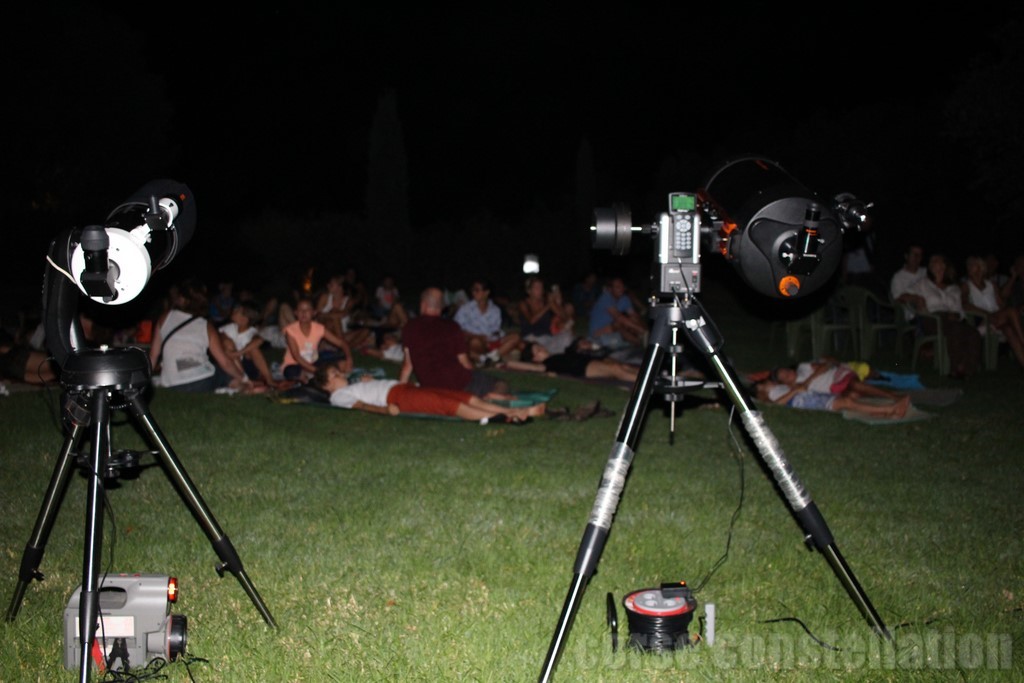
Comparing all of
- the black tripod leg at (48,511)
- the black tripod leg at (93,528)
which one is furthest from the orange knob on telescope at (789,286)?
the black tripod leg at (48,511)

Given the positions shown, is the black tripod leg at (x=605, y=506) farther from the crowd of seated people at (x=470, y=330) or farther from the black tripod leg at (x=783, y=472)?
the crowd of seated people at (x=470, y=330)

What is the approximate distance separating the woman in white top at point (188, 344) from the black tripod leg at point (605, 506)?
278 inches

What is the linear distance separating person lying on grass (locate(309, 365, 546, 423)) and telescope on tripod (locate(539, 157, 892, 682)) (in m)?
5.01

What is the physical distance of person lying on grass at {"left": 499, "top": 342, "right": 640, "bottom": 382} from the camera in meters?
10.9

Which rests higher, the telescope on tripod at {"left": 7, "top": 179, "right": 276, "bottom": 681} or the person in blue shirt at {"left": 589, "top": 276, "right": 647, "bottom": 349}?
the telescope on tripod at {"left": 7, "top": 179, "right": 276, "bottom": 681}

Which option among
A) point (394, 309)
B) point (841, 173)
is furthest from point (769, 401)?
point (841, 173)

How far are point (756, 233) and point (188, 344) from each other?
295 inches

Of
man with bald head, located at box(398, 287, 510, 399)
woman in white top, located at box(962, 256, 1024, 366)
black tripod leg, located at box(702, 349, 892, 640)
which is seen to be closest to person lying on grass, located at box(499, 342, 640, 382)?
man with bald head, located at box(398, 287, 510, 399)

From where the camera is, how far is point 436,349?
9.00 metres

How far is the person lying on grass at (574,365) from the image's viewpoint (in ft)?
35.8

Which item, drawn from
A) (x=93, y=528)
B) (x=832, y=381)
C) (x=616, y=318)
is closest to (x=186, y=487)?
(x=93, y=528)

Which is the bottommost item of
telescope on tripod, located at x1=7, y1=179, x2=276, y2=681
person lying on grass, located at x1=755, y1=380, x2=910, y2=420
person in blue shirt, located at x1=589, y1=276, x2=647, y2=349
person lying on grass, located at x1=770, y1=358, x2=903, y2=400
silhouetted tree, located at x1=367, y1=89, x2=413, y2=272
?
person lying on grass, located at x1=755, y1=380, x2=910, y2=420

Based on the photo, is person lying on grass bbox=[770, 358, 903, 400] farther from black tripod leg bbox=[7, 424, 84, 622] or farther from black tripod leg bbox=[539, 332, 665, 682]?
black tripod leg bbox=[7, 424, 84, 622]

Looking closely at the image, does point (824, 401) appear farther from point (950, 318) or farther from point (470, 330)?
point (470, 330)
